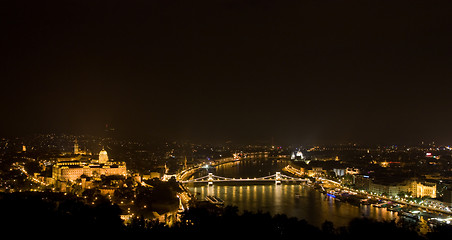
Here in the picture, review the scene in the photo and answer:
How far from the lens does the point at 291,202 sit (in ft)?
38.9

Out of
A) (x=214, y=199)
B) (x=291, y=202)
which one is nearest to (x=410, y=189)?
(x=291, y=202)

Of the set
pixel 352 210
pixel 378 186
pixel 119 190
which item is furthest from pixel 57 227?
pixel 378 186

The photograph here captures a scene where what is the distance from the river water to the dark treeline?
421 centimetres

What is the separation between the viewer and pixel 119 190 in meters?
10.8

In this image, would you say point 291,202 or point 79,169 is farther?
point 79,169

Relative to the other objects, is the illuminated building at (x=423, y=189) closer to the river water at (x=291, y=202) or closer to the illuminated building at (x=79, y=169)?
the river water at (x=291, y=202)

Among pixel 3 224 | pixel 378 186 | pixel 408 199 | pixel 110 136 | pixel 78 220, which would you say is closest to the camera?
pixel 3 224

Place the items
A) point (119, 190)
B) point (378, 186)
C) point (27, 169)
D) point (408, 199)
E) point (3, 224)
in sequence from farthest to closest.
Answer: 1. point (27, 169)
2. point (378, 186)
3. point (408, 199)
4. point (119, 190)
5. point (3, 224)

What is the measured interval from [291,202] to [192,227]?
7621mm

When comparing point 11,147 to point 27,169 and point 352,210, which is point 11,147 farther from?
point 352,210

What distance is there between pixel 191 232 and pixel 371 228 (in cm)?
176

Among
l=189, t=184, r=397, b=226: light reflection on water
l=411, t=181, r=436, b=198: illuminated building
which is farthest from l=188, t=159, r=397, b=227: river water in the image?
l=411, t=181, r=436, b=198: illuminated building

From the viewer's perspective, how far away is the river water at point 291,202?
9.97 meters

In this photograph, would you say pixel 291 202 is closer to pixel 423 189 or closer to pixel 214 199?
pixel 214 199
